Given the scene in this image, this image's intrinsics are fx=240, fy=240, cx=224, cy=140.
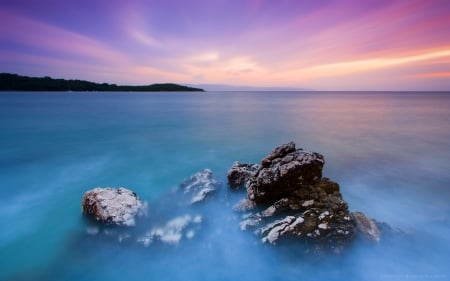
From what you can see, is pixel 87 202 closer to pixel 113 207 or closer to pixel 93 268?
pixel 113 207

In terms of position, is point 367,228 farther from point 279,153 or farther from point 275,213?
point 279,153

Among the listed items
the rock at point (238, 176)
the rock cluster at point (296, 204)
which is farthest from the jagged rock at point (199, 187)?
the rock cluster at point (296, 204)

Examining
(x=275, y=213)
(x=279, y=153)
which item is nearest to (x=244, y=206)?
(x=275, y=213)

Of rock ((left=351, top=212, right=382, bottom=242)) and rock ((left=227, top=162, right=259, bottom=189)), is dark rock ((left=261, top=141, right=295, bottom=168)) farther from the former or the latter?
rock ((left=351, top=212, right=382, bottom=242))

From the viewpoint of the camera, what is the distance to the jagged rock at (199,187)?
871 centimetres

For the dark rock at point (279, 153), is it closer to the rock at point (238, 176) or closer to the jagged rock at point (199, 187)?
the rock at point (238, 176)

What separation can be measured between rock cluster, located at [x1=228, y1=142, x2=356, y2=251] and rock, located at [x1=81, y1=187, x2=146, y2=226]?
3.26 meters

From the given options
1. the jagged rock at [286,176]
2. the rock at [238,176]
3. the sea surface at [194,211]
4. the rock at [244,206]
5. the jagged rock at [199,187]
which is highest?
the jagged rock at [286,176]

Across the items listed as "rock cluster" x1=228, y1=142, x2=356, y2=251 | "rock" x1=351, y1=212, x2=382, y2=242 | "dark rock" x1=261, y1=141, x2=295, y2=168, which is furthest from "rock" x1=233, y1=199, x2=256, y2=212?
"rock" x1=351, y1=212, x2=382, y2=242

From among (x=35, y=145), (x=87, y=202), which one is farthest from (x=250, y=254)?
(x=35, y=145)

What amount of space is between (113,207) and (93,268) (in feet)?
5.91

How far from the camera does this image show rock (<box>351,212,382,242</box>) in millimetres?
6296

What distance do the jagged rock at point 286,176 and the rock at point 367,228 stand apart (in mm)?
1501

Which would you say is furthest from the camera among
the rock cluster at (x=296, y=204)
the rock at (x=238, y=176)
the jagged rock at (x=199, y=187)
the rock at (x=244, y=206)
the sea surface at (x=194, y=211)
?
the rock at (x=238, y=176)
